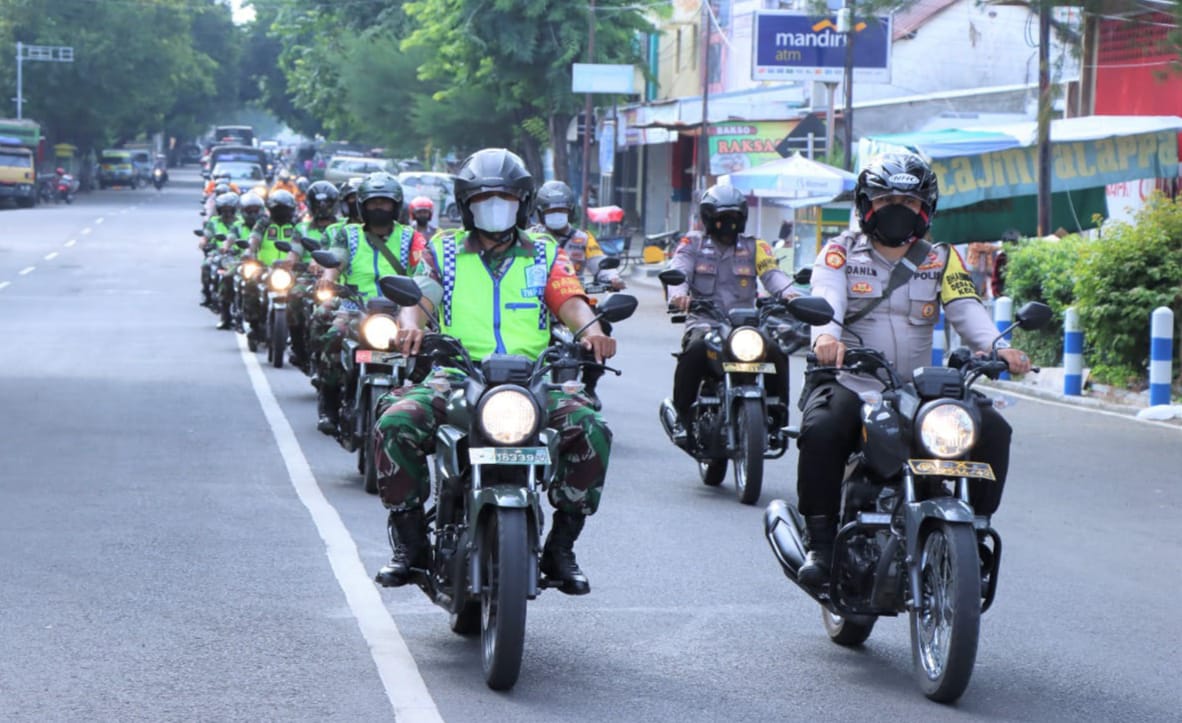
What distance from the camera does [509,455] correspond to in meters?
6.10

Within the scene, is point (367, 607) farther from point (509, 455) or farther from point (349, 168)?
point (349, 168)

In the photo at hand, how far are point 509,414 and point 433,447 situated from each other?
→ 662 millimetres

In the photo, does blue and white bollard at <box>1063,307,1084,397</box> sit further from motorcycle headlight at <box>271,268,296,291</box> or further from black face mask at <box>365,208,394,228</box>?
black face mask at <box>365,208,394,228</box>

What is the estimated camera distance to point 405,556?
6.80 meters

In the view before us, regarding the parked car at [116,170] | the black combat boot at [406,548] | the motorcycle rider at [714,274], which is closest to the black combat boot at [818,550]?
the black combat boot at [406,548]

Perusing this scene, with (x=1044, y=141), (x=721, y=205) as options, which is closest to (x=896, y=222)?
(x=721, y=205)

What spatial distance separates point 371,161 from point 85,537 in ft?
178

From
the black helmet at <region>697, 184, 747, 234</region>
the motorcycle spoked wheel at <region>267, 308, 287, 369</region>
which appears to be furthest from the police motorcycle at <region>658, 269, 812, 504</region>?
the motorcycle spoked wheel at <region>267, 308, 287, 369</region>

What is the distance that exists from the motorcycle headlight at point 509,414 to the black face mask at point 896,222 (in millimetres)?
1534

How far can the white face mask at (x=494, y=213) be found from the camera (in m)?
6.91

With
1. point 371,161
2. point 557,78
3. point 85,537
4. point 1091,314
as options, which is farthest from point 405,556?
point 371,161

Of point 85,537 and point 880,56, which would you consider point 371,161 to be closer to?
point 880,56

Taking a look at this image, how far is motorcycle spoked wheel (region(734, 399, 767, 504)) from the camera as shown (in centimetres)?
1096

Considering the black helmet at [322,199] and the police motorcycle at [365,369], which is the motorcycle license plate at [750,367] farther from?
the black helmet at [322,199]
